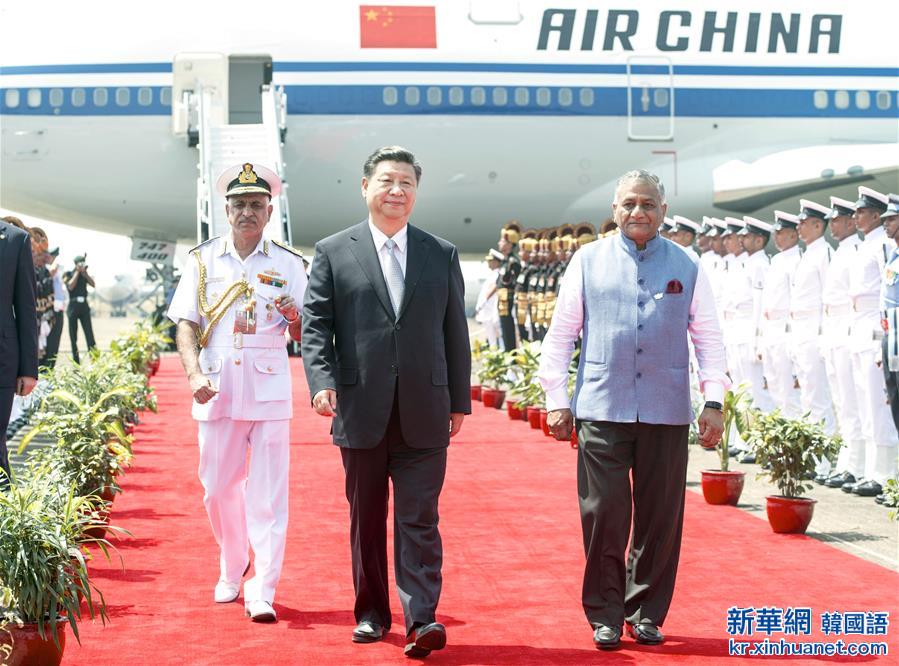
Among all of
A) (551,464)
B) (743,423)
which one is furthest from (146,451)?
(743,423)

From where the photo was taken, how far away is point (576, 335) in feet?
14.9

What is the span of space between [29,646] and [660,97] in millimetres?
15005

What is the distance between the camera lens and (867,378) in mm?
7656

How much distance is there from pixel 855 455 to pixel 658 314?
3.93 metres

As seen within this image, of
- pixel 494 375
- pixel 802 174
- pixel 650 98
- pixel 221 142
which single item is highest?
pixel 650 98

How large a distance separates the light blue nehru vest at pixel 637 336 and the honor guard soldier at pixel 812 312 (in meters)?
4.39

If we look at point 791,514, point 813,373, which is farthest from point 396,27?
point 791,514

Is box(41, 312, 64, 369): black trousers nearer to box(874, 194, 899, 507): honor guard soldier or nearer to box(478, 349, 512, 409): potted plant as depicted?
box(478, 349, 512, 409): potted plant

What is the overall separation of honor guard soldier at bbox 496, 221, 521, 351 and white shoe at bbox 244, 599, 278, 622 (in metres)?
10.2

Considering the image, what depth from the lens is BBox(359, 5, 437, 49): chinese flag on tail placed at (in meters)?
16.5

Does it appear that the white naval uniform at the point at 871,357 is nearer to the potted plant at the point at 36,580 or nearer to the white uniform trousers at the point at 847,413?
the white uniform trousers at the point at 847,413

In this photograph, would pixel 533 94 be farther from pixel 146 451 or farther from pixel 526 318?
pixel 146 451

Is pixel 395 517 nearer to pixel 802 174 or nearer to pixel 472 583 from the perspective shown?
pixel 472 583

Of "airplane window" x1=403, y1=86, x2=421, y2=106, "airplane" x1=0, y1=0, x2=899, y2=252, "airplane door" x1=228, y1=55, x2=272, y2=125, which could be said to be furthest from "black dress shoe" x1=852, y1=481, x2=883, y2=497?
"airplane door" x1=228, y1=55, x2=272, y2=125
